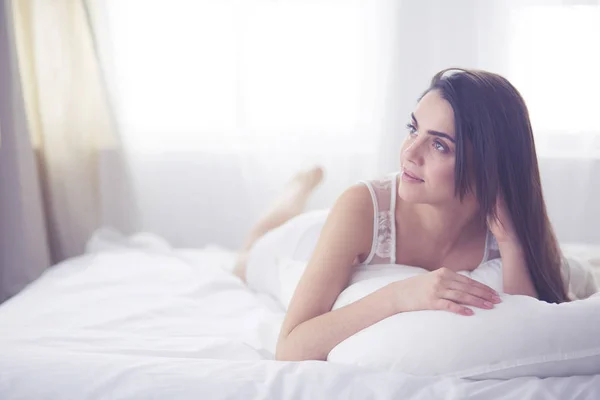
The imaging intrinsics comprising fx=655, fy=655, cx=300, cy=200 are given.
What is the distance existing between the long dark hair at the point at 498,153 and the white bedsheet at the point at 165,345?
0.44m

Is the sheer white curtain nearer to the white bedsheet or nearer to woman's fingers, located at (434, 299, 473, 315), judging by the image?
the white bedsheet

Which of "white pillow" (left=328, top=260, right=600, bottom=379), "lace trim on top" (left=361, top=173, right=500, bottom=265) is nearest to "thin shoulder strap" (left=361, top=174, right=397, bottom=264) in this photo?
"lace trim on top" (left=361, top=173, right=500, bottom=265)

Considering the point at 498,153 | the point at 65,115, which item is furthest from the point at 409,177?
the point at 65,115

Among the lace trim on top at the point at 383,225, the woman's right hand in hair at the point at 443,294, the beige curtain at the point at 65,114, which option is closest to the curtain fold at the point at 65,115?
the beige curtain at the point at 65,114

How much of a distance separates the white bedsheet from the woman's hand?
448 millimetres

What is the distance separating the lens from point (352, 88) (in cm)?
252

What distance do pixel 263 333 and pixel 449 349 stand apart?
491mm

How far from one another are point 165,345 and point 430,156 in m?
0.67

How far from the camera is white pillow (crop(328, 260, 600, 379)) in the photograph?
108 centimetres

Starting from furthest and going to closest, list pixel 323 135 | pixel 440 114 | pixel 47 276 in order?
pixel 323 135 < pixel 47 276 < pixel 440 114

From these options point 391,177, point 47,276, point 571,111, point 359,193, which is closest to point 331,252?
point 359,193

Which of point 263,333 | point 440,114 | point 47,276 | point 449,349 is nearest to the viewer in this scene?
point 449,349

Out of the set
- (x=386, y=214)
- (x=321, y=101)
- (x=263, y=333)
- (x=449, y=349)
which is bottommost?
(x=263, y=333)

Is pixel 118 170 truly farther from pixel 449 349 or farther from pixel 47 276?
pixel 449 349
